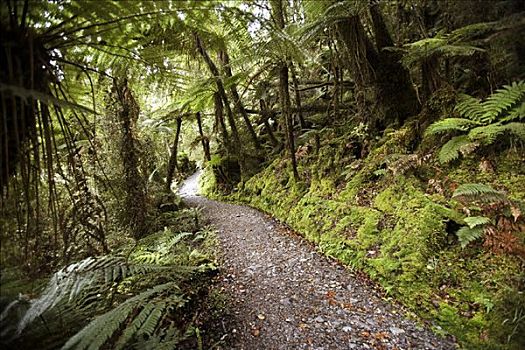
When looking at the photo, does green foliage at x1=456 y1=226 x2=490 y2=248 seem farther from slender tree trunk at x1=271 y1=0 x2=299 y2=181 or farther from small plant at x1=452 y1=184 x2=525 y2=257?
slender tree trunk at x1=271 y1=0 x2=299 y2=181

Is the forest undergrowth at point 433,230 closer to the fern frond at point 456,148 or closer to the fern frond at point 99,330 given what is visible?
the fern frond at point 456,148

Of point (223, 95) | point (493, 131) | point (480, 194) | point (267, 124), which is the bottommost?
point (480, 194)

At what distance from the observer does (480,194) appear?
2986 mm

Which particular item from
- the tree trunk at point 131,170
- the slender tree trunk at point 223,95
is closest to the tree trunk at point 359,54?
the slender tree trunk at point 223,95

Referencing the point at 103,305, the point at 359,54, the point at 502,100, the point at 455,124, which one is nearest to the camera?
the point at 103,305

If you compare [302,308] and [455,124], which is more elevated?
[455,124]

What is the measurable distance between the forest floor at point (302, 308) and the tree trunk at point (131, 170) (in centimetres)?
196

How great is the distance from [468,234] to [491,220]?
0.27 metres

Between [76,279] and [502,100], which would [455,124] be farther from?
[76,279]

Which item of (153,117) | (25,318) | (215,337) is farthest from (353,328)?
(153,117)

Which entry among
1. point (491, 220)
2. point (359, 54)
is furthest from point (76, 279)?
point (359, 54)

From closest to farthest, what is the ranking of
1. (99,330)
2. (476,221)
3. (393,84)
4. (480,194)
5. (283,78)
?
(99,330) < (476,221) < (480,194) < (393,84) < (283,78)

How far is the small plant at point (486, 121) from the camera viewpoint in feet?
10.5

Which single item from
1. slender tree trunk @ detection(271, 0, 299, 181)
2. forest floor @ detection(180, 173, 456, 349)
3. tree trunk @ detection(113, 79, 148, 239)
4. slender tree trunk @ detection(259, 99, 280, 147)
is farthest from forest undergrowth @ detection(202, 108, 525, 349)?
slender tree trunk @ detection(259, 99, 280, 147)
